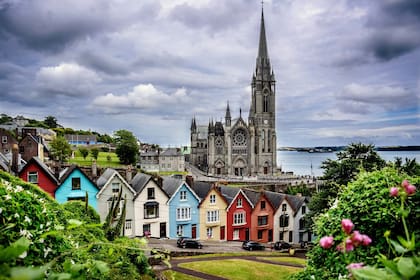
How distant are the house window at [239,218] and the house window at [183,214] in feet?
17.6

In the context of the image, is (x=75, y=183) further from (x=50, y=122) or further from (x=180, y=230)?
(x=50, y=122)

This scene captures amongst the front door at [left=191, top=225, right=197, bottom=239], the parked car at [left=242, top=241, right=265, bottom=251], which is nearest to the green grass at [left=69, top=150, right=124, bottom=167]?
the front door at [left=191, top=225, right=197, bottom=239]

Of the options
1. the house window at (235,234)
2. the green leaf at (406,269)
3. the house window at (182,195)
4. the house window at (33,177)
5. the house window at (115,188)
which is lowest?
the house window at (235,234)

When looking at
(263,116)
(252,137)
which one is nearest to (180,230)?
(252,137)

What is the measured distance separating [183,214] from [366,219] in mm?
28856

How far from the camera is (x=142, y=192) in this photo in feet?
106

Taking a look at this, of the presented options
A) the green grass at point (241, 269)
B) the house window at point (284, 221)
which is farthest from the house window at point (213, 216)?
the green grass at point (241, 269)

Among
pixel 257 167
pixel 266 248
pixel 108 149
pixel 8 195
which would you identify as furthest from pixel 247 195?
pixel 108 149

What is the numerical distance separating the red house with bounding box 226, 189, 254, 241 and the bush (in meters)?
29.0

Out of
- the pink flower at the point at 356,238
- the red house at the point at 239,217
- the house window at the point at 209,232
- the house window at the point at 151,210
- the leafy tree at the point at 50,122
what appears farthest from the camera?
the leafy tree at the point at 50,122

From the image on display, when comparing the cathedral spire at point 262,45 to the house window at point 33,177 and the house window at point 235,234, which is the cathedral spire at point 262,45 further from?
the house window at point 33,177

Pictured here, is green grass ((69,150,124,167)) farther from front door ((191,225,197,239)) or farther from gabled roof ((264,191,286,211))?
gabled roof ((264,191,286,211))

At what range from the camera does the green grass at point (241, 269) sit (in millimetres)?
19734

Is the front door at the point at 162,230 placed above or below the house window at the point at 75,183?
below
